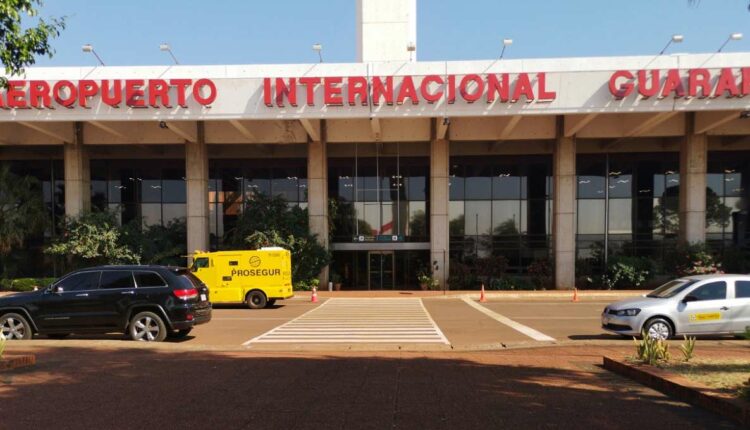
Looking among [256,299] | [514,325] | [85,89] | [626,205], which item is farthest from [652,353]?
[626,205]

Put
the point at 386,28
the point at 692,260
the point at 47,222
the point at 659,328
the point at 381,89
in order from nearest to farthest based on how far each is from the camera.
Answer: the point at 659,328, the point at 381,89, the point at 692,260, the point at 47,222, the point at 386,28

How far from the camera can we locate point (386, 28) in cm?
3316

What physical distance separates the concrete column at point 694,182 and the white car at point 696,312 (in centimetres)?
1844

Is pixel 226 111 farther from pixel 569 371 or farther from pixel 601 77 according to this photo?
pixel 569 371

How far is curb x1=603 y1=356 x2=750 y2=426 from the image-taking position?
4.78 meters

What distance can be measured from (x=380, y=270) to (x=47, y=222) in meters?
20.0

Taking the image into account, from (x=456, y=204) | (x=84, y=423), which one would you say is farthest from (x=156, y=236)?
(x=84, y=423)

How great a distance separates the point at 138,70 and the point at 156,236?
30.3ft

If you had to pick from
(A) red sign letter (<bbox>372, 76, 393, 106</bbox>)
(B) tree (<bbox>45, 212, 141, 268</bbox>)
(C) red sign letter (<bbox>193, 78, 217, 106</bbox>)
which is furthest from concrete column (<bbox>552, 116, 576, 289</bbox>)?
(B) tree (<bbox>45, 212, 141, 268</bbox>)

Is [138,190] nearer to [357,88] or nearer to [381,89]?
[357,88]

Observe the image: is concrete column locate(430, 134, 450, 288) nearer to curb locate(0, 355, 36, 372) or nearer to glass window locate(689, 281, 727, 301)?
glass window locate(689, 281, 727, 301)

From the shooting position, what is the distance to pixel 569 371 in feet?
24.5

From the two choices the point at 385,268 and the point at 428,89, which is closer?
the point at 428,89

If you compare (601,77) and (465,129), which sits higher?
(601,77)
